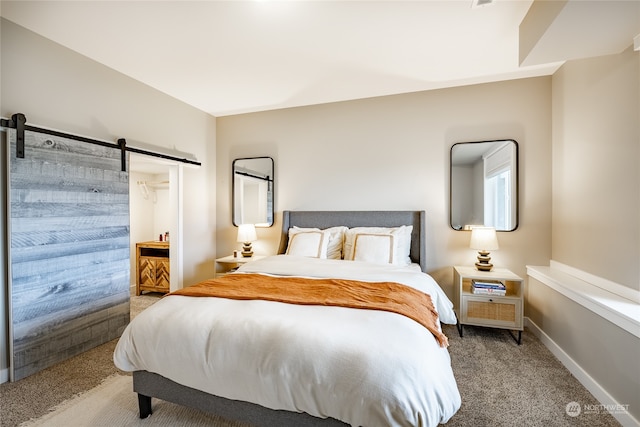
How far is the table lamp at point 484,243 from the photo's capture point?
281 cm

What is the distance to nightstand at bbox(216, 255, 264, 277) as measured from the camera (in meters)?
3.55

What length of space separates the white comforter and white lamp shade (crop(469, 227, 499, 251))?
5.70ft

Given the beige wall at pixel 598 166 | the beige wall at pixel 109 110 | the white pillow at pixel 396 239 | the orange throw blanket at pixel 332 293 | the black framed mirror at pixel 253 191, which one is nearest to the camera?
the orange throw blanket at pixel 332 293

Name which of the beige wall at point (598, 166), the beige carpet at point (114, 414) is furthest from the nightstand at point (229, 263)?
the beige wall at point (598, 166)

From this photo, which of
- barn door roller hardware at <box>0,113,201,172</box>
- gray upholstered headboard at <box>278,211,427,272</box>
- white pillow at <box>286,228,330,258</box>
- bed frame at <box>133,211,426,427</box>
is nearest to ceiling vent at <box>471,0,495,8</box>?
gray upholstered headboard at <box>278,211,427,272</box>

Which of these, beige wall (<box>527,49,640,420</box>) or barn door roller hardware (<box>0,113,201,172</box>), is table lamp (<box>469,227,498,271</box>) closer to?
beige wall (<box>527,49,640,420</box>)

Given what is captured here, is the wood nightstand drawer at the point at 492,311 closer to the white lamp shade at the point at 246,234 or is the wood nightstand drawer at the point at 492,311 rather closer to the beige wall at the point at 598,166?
the beige wall at the point at 598,166

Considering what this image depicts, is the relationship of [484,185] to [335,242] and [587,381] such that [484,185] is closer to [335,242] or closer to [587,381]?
[335,242]

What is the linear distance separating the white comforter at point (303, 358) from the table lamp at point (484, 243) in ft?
5.72

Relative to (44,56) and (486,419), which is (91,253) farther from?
(486,419)

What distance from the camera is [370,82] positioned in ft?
10.00

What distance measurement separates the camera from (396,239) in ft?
9.66

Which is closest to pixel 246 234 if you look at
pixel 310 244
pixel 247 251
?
pixel 247 251

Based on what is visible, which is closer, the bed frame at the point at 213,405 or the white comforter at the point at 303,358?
the white comforter at the point at 303,358
